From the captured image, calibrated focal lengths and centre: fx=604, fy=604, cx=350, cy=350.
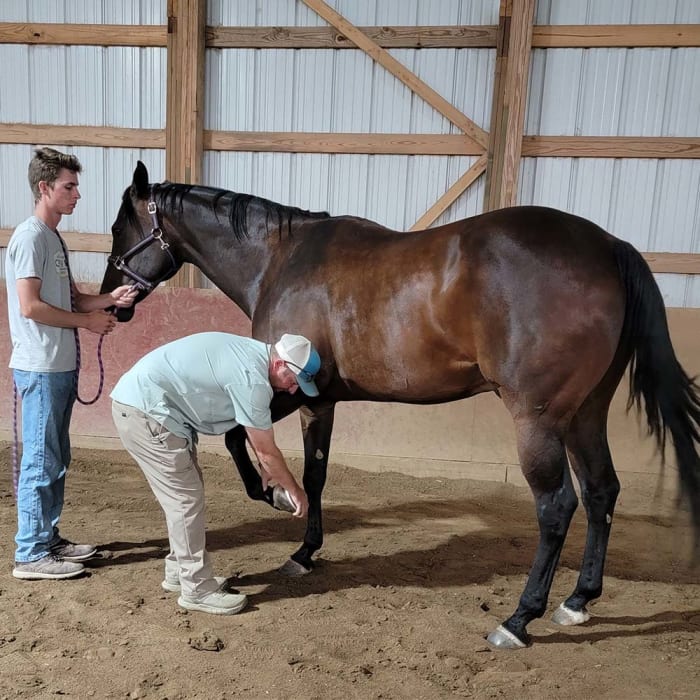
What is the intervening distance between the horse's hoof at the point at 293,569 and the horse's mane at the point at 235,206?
1583 mm

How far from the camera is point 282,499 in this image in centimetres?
222

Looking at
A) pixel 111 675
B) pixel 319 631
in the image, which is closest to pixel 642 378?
pixel 319 631

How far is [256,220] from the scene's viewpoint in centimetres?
298

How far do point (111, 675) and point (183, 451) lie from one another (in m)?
0.76

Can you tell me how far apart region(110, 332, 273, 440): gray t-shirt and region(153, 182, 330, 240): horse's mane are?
91 centimetres

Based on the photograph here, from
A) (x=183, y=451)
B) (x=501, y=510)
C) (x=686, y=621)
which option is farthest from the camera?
(x=501, y=510)

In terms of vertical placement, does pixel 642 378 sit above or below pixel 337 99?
below

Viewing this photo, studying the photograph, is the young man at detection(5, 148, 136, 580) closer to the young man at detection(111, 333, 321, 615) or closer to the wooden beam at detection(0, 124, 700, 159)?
the young man at detection(111, 333, 321, 615)

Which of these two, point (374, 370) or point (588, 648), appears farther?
point (374, 370)

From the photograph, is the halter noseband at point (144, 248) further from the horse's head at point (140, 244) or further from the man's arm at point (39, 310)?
the man's arm at point (39, 310)

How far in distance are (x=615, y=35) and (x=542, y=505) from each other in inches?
142

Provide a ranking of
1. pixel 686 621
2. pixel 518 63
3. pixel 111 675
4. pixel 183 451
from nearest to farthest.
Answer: pixel 111 675 → pixel 183 451 → pixel 686 621 → pixel 518 63

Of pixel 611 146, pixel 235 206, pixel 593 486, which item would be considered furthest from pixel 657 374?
pixel 611 146

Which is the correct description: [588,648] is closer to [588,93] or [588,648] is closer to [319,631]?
[319,631]
